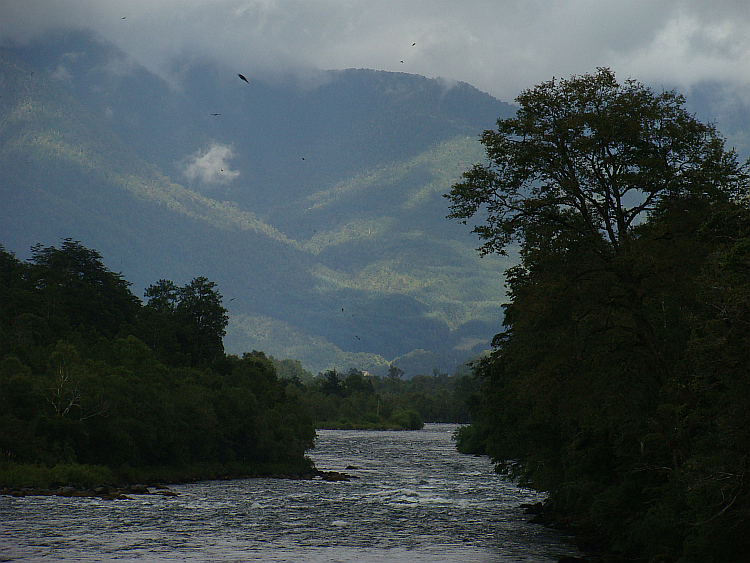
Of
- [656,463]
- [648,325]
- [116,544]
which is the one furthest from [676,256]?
[116,544]

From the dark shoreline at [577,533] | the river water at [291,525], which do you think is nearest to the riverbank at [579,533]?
the dark shoreline at [577,533]

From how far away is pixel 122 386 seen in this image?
9144cm

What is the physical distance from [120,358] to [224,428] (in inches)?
729

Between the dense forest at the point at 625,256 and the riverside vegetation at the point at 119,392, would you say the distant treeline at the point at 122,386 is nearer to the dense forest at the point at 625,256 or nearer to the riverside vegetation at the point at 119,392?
the riverside vegetation at the point at 119,392

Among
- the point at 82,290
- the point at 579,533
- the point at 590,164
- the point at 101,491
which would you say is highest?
the point at 82,290

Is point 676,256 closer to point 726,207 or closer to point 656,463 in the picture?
point 726,207

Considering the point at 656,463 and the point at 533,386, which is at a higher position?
the point at 533,386

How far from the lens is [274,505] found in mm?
70812

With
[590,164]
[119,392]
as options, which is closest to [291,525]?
[590,164]

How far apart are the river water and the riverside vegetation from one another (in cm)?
824

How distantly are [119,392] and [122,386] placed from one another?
43.1 inches

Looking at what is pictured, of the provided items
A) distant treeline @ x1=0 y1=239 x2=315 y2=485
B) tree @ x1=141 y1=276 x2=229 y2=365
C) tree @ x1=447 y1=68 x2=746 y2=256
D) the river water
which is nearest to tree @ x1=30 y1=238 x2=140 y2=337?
distant treeline @ x1=0 y1=239 x2=315 y2=485

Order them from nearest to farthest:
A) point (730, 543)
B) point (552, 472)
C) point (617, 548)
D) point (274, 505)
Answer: point (730, 543), point (617, 548), point (552, 472), point (274, 505)

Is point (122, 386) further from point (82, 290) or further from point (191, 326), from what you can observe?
point (191, 326)
